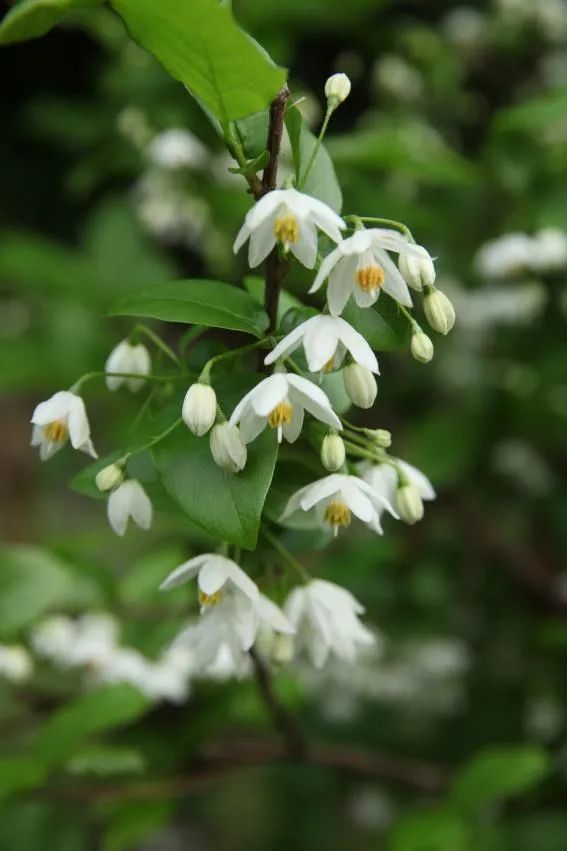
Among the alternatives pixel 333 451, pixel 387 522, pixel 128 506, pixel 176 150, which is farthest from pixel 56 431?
pixel 387 522

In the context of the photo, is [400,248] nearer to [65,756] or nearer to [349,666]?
[65,756]

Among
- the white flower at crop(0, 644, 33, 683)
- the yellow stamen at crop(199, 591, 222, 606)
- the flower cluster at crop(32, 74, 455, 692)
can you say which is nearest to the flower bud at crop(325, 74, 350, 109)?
the flower cluster at crop(32, 74, 455, 692)

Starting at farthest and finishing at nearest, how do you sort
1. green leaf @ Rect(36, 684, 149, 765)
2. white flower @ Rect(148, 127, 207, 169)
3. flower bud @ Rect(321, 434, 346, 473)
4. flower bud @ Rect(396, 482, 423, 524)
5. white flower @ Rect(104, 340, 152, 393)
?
white flower @ Rect(148, 127, 207, 169)
green leaf @ Rect(36, 684, 149, 765)
white flower @ Rect(104, 340, 152, 393)
flower bud @ Rect(396, 482, 423, 524)
flower bud @ Rect(321, 434, 346, 473)

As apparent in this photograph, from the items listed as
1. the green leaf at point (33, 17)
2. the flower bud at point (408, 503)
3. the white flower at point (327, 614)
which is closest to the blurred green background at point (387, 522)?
the white flower at point (327, 614)

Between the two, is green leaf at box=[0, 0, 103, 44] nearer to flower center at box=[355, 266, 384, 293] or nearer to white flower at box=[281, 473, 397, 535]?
flower center at box=[355, 266, 384, 293]

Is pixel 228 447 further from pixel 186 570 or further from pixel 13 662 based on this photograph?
pixel 13 662

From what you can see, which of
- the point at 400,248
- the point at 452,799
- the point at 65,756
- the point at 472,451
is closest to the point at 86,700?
the point at 65,756
